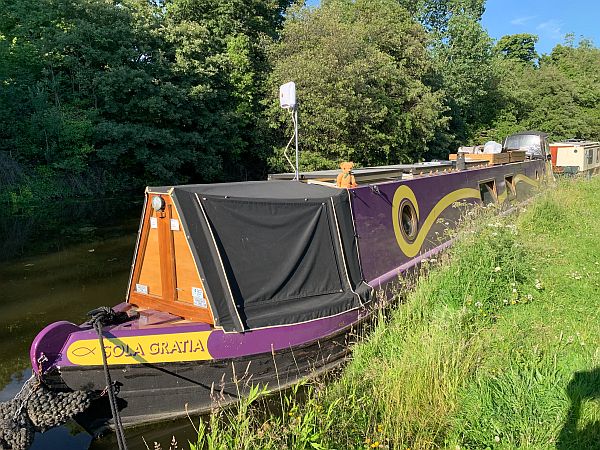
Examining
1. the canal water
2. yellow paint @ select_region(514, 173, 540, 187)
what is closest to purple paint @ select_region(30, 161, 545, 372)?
the canal water

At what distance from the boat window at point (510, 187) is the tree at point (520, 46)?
168 ft

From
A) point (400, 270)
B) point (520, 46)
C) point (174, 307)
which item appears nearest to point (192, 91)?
point (400, 270)

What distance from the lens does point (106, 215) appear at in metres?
17.9

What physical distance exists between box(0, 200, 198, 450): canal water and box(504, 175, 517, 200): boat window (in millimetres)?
9161

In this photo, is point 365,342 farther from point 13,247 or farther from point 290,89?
point 13,247

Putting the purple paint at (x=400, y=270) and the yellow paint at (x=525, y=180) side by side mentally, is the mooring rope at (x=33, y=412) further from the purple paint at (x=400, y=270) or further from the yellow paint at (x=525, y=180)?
the yellow paint at (x=525, y=180)

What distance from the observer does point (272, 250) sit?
5.25 metres

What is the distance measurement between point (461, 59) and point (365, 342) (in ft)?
110

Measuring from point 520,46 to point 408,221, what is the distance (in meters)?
58.3

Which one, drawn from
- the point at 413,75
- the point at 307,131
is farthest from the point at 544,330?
the point at 413,75

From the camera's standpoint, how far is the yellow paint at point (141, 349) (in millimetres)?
4652

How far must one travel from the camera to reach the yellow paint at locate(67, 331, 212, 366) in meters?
4.65

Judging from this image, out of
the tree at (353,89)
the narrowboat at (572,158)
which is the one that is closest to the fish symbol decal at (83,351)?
the tree at (353,89)

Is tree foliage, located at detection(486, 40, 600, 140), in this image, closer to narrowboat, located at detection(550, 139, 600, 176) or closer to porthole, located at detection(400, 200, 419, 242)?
narrowboat, located at detection(550, 139, 600, 176)
